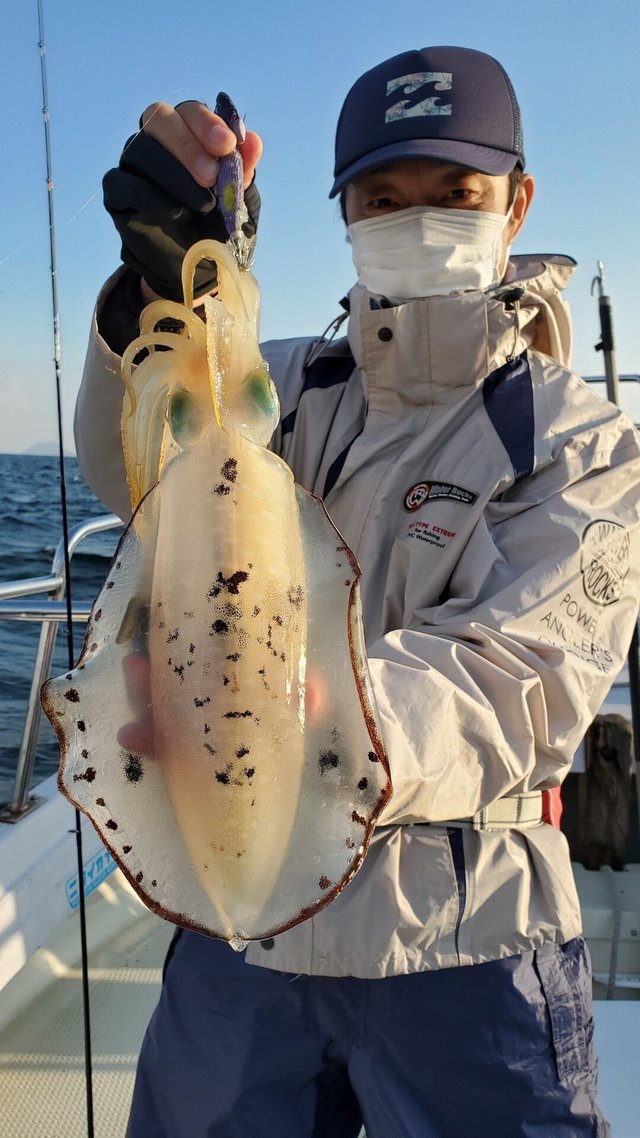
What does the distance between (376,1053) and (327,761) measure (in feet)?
3.90

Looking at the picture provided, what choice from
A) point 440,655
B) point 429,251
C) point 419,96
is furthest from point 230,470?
point 419,96

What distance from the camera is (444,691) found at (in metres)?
1.46

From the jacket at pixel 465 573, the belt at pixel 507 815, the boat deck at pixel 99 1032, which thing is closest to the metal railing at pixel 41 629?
the boat deck at pixel 99 1032

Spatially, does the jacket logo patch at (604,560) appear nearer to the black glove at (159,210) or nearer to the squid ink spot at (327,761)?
the squid ink spot at (327,761)

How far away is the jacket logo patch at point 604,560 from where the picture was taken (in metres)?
1.79

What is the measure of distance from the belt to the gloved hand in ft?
4.38

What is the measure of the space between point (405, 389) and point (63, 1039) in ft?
11.4

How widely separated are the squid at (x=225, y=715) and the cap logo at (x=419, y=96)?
1404 millimetres

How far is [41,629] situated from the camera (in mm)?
3469

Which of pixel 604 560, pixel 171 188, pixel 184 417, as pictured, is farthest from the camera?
pixel 604 560

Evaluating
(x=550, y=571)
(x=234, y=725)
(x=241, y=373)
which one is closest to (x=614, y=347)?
(x=550, y=571)

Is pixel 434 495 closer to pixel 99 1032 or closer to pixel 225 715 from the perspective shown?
pixel 225 715

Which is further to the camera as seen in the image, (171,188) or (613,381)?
(613,381)

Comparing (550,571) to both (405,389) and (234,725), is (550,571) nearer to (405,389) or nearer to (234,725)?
(405,389)
